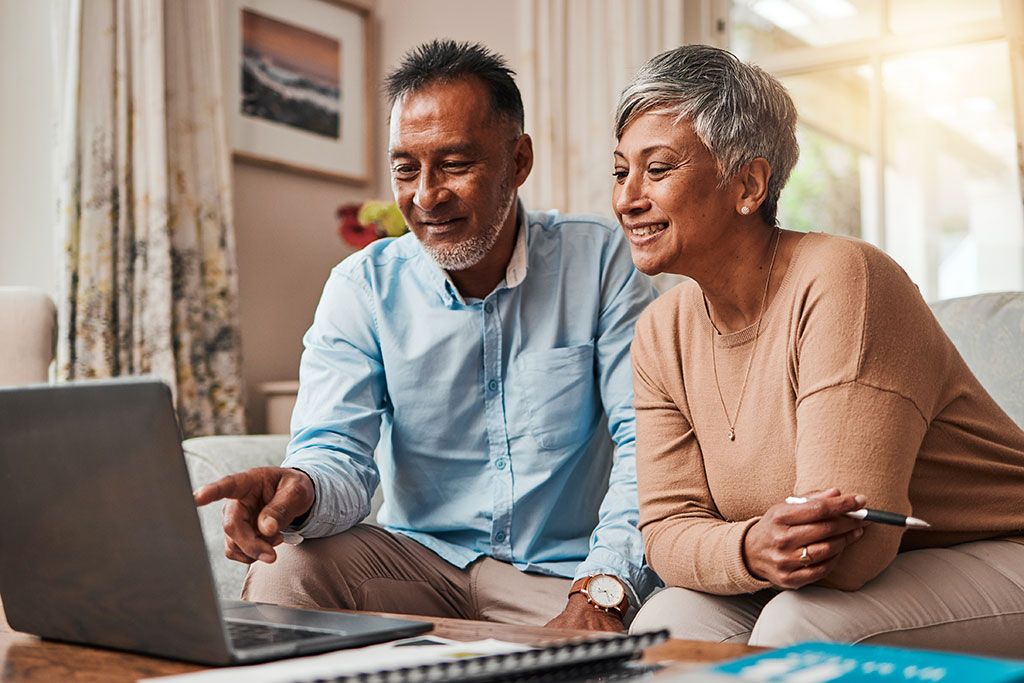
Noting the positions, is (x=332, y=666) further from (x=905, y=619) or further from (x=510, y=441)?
(x=510, y=441)

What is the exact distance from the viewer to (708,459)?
127 centimetres

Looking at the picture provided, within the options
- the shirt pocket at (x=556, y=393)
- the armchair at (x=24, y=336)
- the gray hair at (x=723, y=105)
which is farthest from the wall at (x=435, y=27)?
the gray hair at (x=723, y=105)

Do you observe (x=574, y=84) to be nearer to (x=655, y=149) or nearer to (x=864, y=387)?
(x=655, y=149)

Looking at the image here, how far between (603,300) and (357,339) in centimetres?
40

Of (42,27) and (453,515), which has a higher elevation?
(42,27)

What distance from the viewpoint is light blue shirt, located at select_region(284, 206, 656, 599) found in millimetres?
1575

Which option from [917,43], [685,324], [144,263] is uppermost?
[917,43]

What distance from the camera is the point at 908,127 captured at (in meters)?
3.35

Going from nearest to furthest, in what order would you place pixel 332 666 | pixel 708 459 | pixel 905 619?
pixel 332 666, pixel 905 619, pixel 708 459

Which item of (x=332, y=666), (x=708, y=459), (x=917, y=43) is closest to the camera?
(x=332, y=666)

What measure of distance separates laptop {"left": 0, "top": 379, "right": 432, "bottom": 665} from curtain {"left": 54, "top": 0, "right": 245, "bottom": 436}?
1986 mm

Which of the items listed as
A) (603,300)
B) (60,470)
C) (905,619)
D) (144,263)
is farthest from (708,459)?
(144,263)

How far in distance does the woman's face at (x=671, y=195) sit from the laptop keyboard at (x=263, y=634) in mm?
655

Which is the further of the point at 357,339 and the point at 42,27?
the point at 42,27
